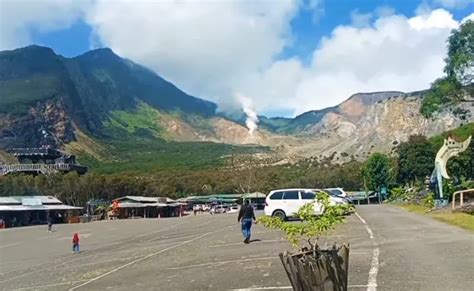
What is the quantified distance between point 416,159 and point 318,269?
82.6 metres

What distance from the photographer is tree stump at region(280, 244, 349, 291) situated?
6.30 m

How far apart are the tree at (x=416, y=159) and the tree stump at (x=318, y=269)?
79302 mm

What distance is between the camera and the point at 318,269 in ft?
20.7

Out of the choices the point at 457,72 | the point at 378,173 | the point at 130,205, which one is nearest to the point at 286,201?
the point at 457,72

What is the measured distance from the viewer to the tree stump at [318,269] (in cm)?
630

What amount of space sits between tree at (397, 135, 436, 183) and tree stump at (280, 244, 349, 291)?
7930 cm

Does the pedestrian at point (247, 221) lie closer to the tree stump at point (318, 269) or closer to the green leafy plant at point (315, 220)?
the green leafy plant at point (315, 220)

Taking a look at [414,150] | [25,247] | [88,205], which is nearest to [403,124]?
[414,150]

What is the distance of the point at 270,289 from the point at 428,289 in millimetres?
2688

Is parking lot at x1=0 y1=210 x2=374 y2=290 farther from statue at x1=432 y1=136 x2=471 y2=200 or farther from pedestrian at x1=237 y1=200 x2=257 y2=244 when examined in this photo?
statue at x1=432 y1=136 x2=471 y2=200

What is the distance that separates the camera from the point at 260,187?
132750 mm

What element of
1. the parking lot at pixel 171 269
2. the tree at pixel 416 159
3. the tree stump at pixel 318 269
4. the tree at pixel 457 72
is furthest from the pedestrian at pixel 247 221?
the tree at pixel 416 159

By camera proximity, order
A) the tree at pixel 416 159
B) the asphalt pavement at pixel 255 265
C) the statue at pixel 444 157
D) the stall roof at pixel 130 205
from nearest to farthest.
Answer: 1. the asphalt pavement at pixel 255 265
2. the statue at pixel 444 157
3. the stall roof at pixel 130 205
4. the tree at pixel 416 159

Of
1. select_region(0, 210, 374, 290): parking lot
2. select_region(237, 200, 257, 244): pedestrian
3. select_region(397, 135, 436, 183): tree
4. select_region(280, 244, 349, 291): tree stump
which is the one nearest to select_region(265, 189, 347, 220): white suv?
select_region(0, 210, 374, 290): parking lot
